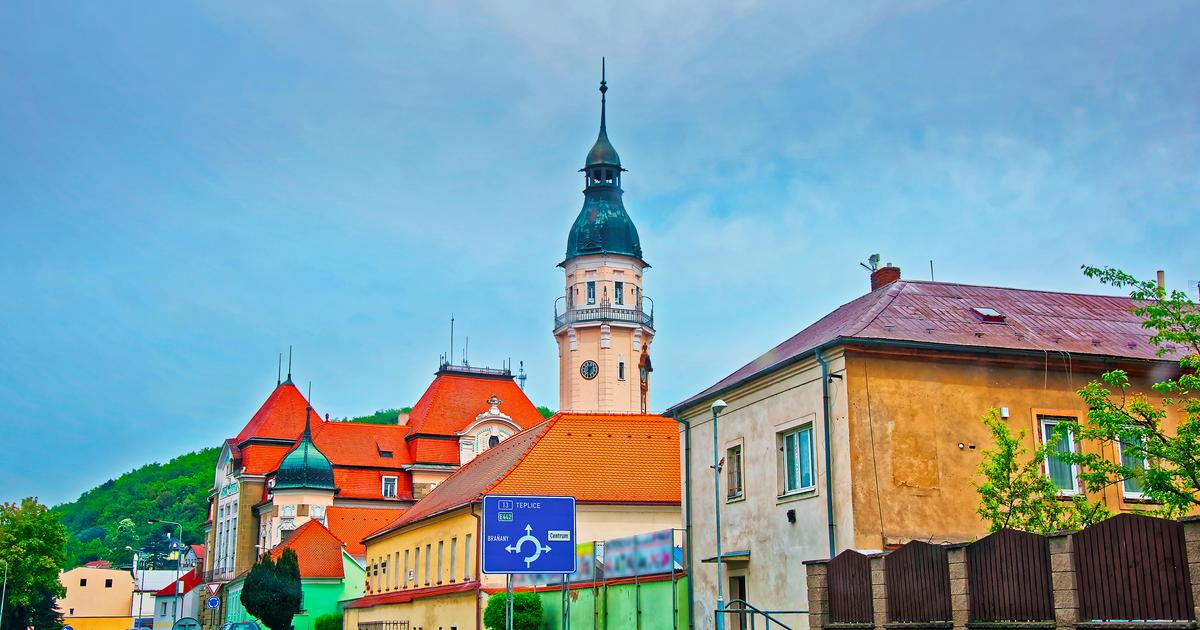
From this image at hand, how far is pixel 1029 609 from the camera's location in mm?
15516

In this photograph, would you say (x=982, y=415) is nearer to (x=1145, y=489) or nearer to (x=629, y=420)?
(x=1145, y=489)

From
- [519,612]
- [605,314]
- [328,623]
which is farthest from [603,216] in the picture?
[519,612]

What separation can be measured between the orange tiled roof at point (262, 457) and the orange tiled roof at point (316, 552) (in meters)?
25.0

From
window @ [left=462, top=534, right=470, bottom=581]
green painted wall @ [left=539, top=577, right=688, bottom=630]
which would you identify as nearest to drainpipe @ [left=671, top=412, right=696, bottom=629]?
green painted wall @ [left=539, top=577, right=688, bottom=630]

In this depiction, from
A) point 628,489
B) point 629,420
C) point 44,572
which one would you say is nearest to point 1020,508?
point 628,489

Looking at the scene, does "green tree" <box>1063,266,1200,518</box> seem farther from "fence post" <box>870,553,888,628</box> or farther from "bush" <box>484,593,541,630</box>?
A: "bush" <box>484,593,541,630</box>

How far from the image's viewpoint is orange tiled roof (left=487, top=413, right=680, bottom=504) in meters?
40.0

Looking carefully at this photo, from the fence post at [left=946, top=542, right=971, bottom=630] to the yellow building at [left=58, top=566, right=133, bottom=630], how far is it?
414 ft

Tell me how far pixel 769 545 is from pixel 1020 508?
5873 mm

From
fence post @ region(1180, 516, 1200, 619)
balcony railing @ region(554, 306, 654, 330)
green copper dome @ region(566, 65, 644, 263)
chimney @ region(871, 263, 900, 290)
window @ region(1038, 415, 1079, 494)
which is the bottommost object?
fence post @ region(1180, 516, 1200, 619)

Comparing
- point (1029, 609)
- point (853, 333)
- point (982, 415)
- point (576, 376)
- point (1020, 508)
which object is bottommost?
point (1029, 609)

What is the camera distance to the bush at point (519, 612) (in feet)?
109

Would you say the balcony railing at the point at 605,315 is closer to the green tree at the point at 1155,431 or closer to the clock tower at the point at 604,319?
the clock tower at the point at 604,319

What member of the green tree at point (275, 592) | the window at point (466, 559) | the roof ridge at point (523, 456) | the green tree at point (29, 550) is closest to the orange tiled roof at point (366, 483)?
the green tree at point (29, 550)
